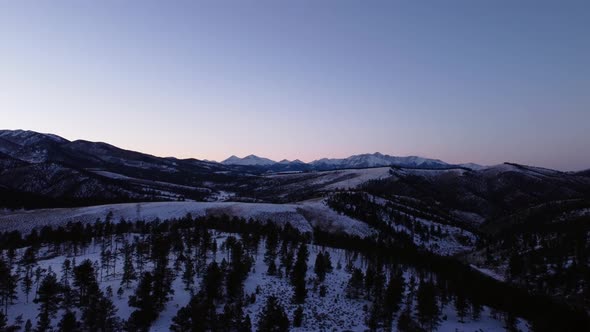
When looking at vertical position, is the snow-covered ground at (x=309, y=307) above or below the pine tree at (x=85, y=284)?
below

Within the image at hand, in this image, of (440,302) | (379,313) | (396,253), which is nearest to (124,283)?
(379,313)

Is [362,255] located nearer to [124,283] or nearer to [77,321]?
[124,283]

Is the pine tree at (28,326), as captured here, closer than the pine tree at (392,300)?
Yes

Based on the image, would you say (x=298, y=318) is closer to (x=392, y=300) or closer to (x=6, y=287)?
(x=392, y=300)

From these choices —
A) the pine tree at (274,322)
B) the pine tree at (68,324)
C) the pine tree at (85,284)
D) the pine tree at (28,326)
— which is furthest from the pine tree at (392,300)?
the pine tree at (28,326)

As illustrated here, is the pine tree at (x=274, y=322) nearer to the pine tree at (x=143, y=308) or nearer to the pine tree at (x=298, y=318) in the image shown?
the pine tree at (x=298, y=318)

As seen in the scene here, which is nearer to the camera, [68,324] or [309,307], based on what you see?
[68,324]

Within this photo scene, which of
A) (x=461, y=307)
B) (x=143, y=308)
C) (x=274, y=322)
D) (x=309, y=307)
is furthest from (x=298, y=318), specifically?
(x=461, y=307)

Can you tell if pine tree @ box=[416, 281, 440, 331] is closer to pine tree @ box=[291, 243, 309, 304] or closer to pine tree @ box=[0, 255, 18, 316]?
pine tree @ box=[291, 243, 309, 304]

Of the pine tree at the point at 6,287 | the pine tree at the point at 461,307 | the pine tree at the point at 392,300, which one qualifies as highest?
the pine tree at the point at 6,287

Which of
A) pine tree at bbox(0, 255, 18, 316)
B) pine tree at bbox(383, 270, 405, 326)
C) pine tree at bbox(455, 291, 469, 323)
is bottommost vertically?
pine tree at bbox(455, 291, 469, 323)

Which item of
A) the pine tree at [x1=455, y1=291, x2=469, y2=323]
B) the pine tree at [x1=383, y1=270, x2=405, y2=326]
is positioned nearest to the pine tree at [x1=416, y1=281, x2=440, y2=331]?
the pine tree at [x1=383, y1=270, x2=405, y2=326]

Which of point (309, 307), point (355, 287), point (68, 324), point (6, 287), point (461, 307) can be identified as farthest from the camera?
point (355, 287)

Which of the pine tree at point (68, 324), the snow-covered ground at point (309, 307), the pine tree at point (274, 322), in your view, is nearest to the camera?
the pine tree at point (68, 324)
